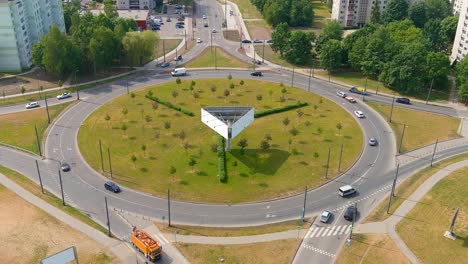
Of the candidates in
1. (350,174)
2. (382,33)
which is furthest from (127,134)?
(382,33)

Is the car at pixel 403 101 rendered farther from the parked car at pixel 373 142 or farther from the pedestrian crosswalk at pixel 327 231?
the pedestrian crosswalk at pixel 327 231

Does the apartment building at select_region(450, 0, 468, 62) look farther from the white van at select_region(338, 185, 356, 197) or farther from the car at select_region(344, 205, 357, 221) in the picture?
the car at select_region(344, 205, 357, 221)

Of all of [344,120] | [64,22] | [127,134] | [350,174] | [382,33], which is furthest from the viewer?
[64,22]

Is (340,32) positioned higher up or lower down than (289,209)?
higher up

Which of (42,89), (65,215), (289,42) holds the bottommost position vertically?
(65,215)

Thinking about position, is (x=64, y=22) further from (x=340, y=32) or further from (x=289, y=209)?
(x=289, y=209)

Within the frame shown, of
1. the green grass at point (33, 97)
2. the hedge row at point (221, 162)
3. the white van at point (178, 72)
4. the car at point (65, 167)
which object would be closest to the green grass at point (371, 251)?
the hedge row at point (221, 162)

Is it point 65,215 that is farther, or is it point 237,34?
point 237,34
